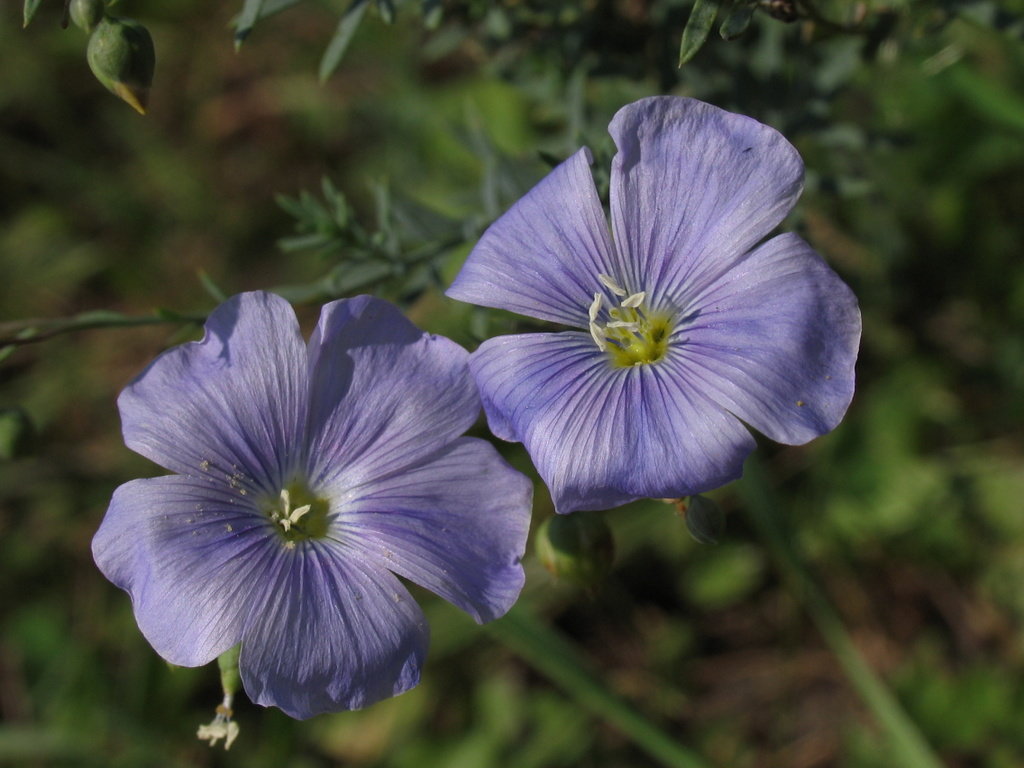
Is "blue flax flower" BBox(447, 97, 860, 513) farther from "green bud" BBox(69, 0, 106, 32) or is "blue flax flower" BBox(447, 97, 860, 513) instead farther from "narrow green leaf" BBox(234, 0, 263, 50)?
"green bud" BBox(69, 0, 106, 32)

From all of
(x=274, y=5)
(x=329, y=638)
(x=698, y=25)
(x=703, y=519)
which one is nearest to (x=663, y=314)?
(x=703, y=519)

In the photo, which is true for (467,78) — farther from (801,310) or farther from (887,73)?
(801,310)

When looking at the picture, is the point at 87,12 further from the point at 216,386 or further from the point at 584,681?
the point at 584,681

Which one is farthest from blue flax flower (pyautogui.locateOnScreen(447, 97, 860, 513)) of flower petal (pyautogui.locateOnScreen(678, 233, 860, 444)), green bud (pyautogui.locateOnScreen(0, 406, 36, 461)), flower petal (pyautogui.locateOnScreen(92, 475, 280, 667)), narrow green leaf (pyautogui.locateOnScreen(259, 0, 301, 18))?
green bud (pyautogui.locateOnScreen(0, 406, 36, 461))

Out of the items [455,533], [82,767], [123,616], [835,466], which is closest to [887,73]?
[835,466]

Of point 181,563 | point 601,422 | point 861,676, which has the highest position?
point 601,422

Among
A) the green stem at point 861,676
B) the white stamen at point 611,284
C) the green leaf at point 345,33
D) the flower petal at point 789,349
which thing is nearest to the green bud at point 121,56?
the green leaf at point 345,33
